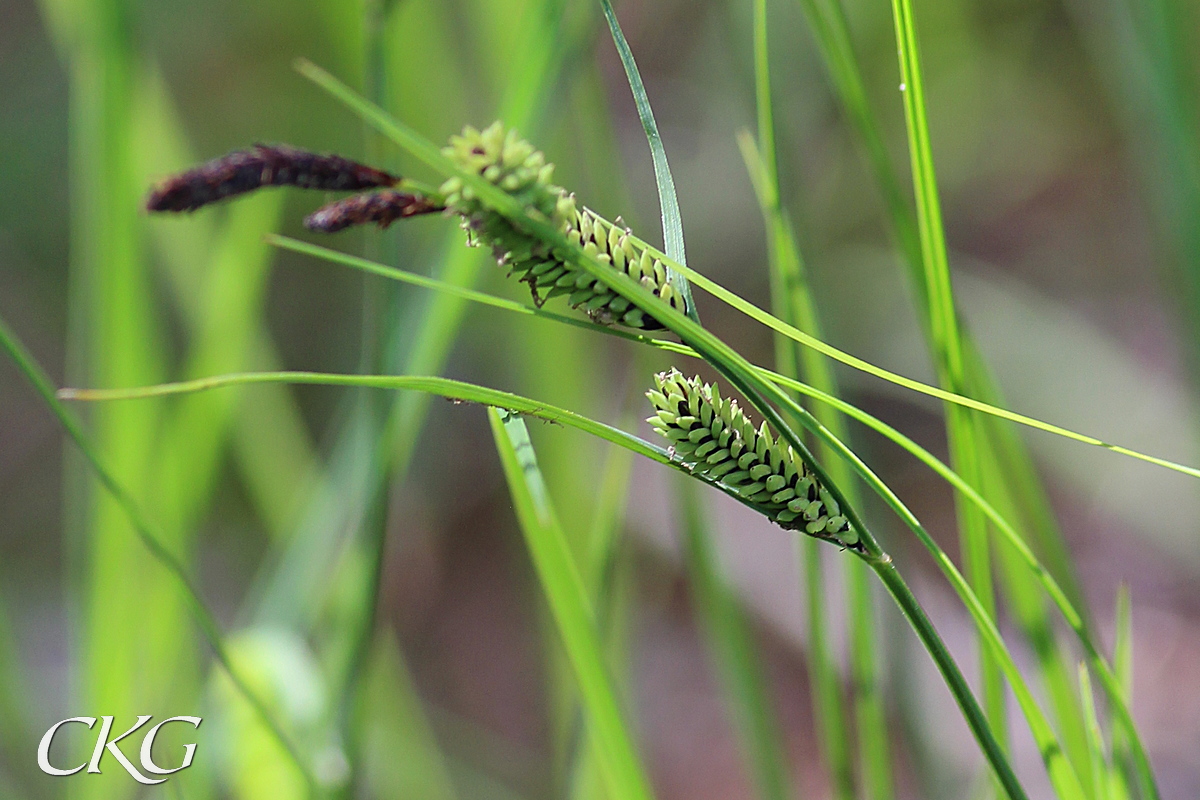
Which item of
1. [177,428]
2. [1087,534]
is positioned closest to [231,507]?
[177,428]

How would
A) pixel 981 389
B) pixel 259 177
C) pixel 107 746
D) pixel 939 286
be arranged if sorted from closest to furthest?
pixel 259 177, pixel 939 286, pixel 981 389, pixel 107 746

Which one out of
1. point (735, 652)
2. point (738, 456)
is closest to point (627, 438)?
point (738, 456)

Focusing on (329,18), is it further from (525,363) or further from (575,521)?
(575,521)

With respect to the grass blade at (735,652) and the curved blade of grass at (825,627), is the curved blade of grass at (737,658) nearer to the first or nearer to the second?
the grass blade at (735,652)

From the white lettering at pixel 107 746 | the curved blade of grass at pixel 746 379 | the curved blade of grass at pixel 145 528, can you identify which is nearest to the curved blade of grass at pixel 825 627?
the curved blade of grass at pixel 746 379

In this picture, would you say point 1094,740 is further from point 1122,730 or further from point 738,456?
point 738,456
